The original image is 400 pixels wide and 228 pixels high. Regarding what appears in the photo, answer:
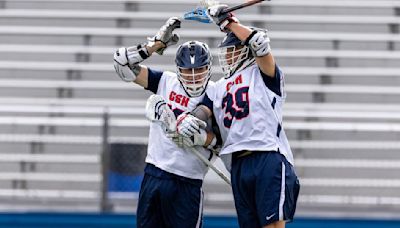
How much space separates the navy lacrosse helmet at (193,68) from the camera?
431 cm

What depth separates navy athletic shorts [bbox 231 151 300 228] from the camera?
4.00 metres

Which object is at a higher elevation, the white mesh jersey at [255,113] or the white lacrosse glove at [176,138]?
the white mesh jersey at [255,113]

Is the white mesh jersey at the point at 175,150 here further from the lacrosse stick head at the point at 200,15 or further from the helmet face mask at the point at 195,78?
the lacrosse stick head at the point at 200,15

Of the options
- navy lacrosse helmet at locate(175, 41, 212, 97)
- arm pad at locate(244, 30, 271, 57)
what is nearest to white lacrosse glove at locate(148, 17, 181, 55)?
navy lacrosse helmet at locate(175, 41, 212, 97)

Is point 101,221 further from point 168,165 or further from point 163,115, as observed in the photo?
point 163,115

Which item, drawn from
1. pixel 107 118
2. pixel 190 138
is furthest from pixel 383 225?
pixel 190 138

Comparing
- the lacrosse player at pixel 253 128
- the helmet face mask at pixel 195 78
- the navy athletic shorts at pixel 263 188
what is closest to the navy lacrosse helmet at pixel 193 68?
the helmet face mask at pixel 195 78

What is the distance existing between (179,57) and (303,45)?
4680mm

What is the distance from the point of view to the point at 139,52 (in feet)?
14.6

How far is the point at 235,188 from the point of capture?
4.18m

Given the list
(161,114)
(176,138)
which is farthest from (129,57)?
(176,138)

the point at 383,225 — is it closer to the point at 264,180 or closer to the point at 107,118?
the point at 107,118

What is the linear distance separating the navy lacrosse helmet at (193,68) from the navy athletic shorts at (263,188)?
0.39 meters

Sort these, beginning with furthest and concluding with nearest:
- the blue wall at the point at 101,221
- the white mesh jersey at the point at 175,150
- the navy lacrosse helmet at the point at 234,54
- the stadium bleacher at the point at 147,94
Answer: the stadium bleacher at the point at 147,94 → the blue wall at the point at 101,221 → the white mesh jersey at the point at 175,150 → the navy lacrosse helmet at the point at 234,54
